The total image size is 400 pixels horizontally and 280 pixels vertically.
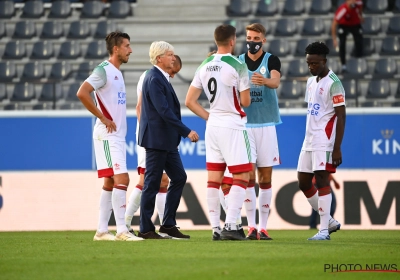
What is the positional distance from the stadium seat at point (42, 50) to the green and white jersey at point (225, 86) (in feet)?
35.8

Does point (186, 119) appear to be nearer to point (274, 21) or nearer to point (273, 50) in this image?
point (273, 50)

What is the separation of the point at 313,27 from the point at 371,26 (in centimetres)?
125

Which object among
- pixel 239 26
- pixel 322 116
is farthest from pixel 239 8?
pixel 322 116

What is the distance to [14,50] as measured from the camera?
19344 millimetres

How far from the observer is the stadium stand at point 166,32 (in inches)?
712

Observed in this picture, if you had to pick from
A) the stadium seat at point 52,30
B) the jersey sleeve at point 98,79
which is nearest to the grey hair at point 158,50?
the jersey sleeve at point 98,79

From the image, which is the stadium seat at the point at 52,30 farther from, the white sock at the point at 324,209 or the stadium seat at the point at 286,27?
the white sock at the point at 324,209

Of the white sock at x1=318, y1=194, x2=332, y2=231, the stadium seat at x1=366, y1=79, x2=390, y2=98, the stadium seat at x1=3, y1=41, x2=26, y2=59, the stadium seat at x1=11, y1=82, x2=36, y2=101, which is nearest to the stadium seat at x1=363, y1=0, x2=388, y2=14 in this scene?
the stadium seat at x1=366, y1=79, x2=390, y2=98

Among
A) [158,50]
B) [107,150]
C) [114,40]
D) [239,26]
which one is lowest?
[107,150]

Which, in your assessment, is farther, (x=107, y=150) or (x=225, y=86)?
(x=107, y=150)

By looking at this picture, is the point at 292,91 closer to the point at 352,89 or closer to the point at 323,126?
the point at 352,89

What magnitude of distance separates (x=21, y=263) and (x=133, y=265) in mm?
1034

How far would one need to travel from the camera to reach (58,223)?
1458cm

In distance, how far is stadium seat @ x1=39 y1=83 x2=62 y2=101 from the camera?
15543 mm
